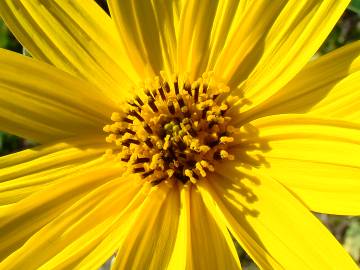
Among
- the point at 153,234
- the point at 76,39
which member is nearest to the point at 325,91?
the point at 153,234

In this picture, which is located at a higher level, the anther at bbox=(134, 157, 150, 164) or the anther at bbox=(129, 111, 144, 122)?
the anther at bbox=(129, 111, 144, 122)

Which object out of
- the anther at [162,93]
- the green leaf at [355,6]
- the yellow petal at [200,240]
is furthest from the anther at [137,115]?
the green leaf at [355,6]

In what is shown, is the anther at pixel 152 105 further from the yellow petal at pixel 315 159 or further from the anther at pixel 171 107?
the yellow petal at pixel 315 159

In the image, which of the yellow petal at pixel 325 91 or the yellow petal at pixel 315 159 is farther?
the yellow petal at pixel 325 91

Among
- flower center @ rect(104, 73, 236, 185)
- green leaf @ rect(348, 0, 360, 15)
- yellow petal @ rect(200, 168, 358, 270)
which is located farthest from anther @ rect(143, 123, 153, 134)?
green leaf @ rect(348, 0, 360, 15)

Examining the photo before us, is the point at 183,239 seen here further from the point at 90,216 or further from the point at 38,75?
the point at 38,75

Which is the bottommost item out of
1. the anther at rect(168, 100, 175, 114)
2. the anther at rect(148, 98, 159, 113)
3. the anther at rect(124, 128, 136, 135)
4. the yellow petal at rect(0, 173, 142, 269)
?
the yellow petal at rect(0, 173, 142, 269)

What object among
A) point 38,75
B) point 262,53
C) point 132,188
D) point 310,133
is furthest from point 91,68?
point 310,133

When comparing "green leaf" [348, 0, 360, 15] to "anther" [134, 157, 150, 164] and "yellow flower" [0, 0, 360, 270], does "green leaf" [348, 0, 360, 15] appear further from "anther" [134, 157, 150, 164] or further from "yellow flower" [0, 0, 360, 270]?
"anther" [134, 157, 150, 164]
